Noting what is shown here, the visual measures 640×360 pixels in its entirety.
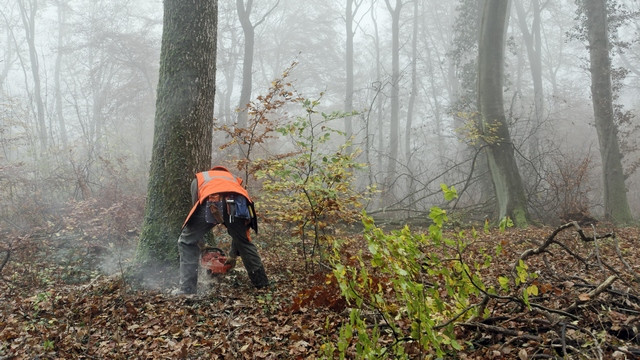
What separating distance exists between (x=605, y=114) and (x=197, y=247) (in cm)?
1113

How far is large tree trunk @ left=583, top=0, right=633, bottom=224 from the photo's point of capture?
10521 mm

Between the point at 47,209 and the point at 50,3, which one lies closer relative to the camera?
the point at 47,209

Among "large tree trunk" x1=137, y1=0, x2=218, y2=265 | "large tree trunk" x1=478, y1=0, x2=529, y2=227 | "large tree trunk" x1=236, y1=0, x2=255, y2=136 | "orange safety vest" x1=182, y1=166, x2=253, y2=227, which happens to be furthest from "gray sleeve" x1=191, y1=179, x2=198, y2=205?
"large tree trunk" x1=236, y1=0, x2=255, y2=136

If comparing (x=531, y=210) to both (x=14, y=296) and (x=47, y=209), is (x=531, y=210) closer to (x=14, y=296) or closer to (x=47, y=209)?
(x=14, y=296)

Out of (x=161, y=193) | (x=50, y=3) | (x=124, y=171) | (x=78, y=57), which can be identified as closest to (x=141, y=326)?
(x=161, y=193)

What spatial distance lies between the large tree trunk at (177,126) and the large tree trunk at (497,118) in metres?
7.42

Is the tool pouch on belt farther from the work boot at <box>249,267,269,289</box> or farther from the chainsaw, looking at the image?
the work boot at <box>249,267,269,289</box>

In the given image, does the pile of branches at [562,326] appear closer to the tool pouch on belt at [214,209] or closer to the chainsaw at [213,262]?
the tool pouch on belt at [214,209]

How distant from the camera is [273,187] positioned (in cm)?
532

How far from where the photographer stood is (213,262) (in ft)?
17.1

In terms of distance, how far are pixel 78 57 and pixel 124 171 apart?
46.1ft

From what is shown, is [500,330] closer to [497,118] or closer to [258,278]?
[258,278]

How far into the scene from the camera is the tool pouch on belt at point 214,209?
4762 mm

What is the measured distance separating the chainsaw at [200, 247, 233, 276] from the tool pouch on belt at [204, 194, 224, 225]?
699mm
